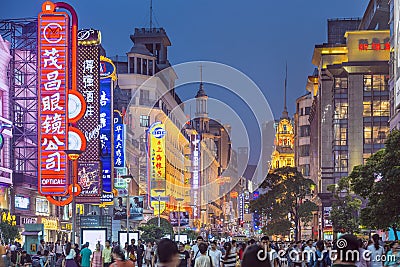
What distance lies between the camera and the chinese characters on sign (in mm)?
118375

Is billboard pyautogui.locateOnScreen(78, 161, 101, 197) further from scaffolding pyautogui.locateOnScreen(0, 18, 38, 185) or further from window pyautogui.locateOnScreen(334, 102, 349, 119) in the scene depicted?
window pyautogui.locateOnScreen(334, 102, 349, 119)

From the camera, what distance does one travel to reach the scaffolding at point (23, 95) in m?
67.5

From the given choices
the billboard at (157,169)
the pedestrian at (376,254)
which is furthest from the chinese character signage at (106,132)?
the pedestrian at (376,254)

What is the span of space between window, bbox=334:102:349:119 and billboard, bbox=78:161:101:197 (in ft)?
188

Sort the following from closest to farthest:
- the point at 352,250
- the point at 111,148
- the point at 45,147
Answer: the point at 352,250 < the point at 45,147 < the point at 111,148

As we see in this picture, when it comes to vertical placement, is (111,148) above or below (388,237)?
above

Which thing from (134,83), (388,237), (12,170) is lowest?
(388,237)

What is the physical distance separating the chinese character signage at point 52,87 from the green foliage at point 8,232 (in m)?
3.28

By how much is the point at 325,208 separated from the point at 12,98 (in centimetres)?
6061

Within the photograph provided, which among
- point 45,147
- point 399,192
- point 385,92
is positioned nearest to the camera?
point 399,192

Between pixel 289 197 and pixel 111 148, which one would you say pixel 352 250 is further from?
pixel 289 197

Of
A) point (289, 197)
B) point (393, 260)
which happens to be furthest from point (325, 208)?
point (393, 260)

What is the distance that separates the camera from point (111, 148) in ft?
246

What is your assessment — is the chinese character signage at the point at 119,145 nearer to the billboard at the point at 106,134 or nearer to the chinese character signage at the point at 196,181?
the billboard at the point at 106,134
